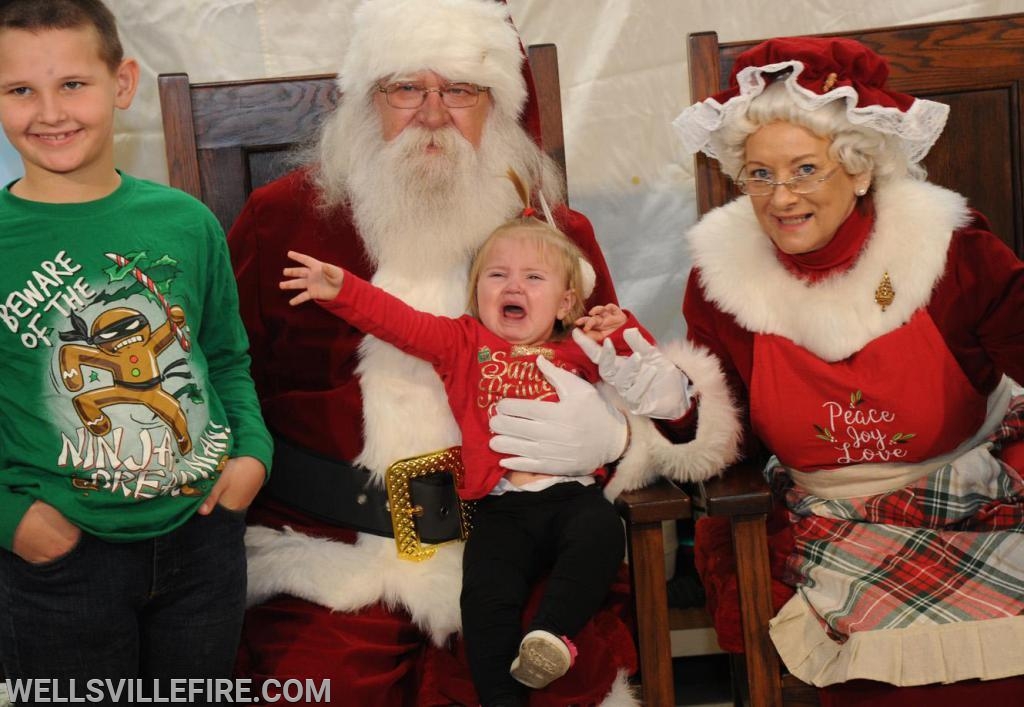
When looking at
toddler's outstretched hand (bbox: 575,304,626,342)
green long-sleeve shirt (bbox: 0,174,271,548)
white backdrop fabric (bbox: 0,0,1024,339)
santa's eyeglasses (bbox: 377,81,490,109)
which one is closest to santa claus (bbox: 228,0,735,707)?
santa's eyeglasses (bbox: 377,81,490,109)

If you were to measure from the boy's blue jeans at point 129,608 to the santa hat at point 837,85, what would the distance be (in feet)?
4.51

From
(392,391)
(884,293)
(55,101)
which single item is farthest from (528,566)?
(55,101)

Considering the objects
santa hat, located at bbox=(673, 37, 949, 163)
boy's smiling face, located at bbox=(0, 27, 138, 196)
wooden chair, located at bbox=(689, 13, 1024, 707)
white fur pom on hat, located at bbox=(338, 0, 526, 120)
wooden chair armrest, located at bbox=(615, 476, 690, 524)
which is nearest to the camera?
boy's smiling face, located at bbox=(0, 27, 138, 196)

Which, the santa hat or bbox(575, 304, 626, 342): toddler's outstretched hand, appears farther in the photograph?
bbox(575, 304, 626, 342): toddler's outstretched hand

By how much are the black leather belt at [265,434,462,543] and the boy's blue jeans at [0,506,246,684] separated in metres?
0.45

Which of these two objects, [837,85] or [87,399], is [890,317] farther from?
[87,399]

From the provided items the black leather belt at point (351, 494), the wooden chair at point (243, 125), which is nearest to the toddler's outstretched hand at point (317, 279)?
the black leather belt at point (351, 494)

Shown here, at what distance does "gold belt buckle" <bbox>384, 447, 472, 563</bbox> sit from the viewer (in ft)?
7.86

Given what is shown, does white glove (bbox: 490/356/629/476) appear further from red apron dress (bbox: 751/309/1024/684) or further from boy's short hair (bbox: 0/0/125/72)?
boy's short hair (bbox: 0/0/125/72)

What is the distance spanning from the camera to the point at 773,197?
2.38 m

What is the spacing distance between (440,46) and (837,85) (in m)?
0.87

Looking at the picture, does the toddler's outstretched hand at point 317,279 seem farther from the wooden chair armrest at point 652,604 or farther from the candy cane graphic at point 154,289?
the wooden chair armrest at point 652,604

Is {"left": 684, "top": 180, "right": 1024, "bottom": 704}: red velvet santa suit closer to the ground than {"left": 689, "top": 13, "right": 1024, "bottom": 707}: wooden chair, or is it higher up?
closer to the ground

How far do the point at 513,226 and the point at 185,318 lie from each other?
0.84m
